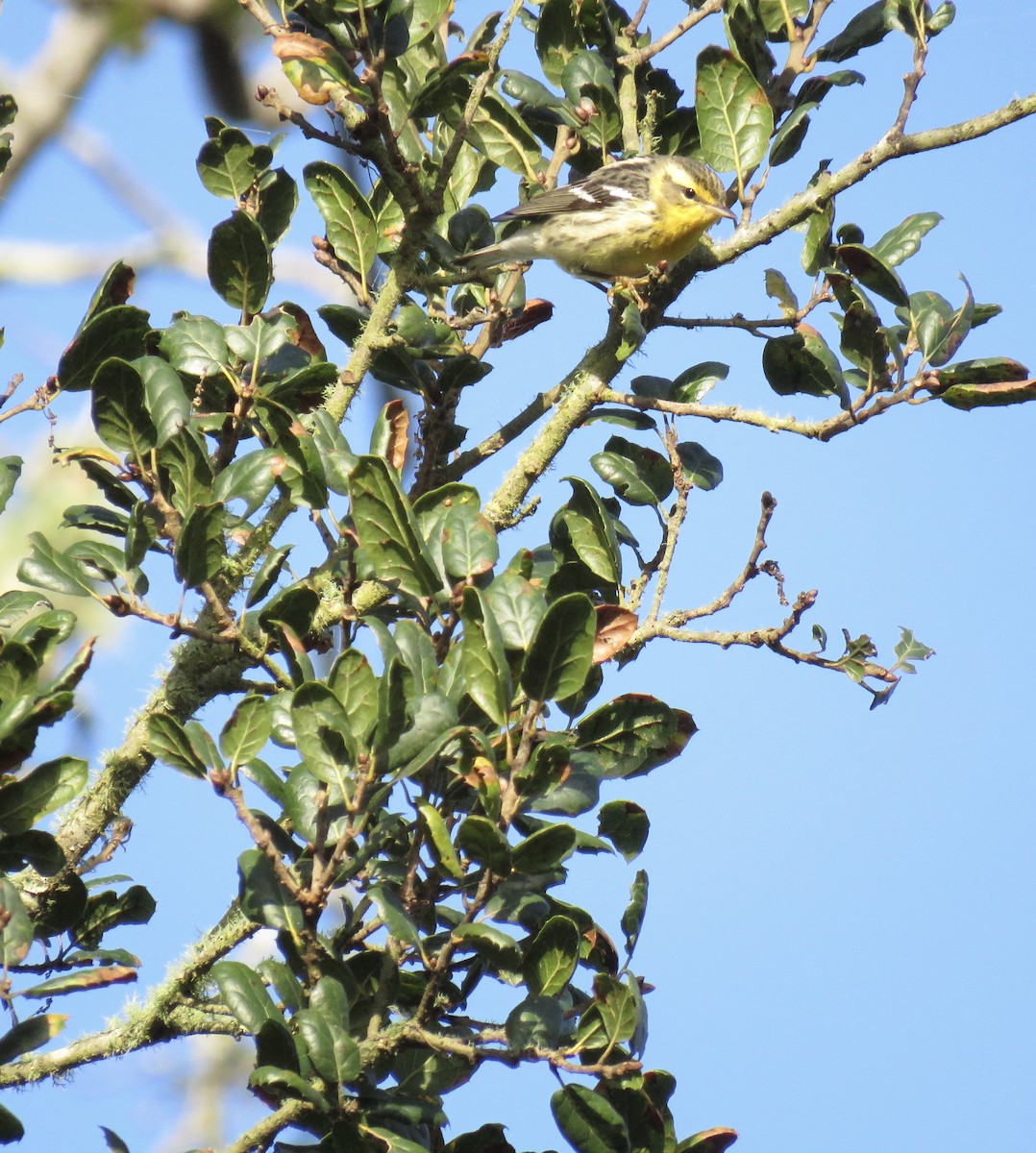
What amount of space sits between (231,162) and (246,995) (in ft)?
4.89

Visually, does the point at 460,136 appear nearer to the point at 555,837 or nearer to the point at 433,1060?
the point at 555,837

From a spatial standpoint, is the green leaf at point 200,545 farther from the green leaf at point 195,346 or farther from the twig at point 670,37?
the twig at point 670,37

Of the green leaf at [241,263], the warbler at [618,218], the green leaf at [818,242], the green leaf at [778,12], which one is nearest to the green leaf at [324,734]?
the green leaf at [241,263]

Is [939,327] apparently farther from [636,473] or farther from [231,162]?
[231,162]

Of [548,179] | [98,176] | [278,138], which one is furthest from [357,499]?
[98,176]

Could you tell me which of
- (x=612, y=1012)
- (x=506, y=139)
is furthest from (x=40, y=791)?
(x=506, y=139)

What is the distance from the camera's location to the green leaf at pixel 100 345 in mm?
1930

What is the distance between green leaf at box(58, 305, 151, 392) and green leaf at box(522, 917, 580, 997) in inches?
43.9

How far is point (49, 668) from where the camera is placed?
4.29 metres

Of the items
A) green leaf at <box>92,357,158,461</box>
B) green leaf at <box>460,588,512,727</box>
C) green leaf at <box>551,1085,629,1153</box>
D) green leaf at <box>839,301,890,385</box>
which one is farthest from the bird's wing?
green leaf at <box>551,1085,629,1153</box>

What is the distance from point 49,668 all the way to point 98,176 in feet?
13.7

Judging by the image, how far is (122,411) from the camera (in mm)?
1831

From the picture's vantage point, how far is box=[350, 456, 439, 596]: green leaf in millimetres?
1646

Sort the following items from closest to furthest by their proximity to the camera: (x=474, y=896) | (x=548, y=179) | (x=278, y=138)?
(x=474, y=896), (x=278, y=138), (x=548, y=179)
